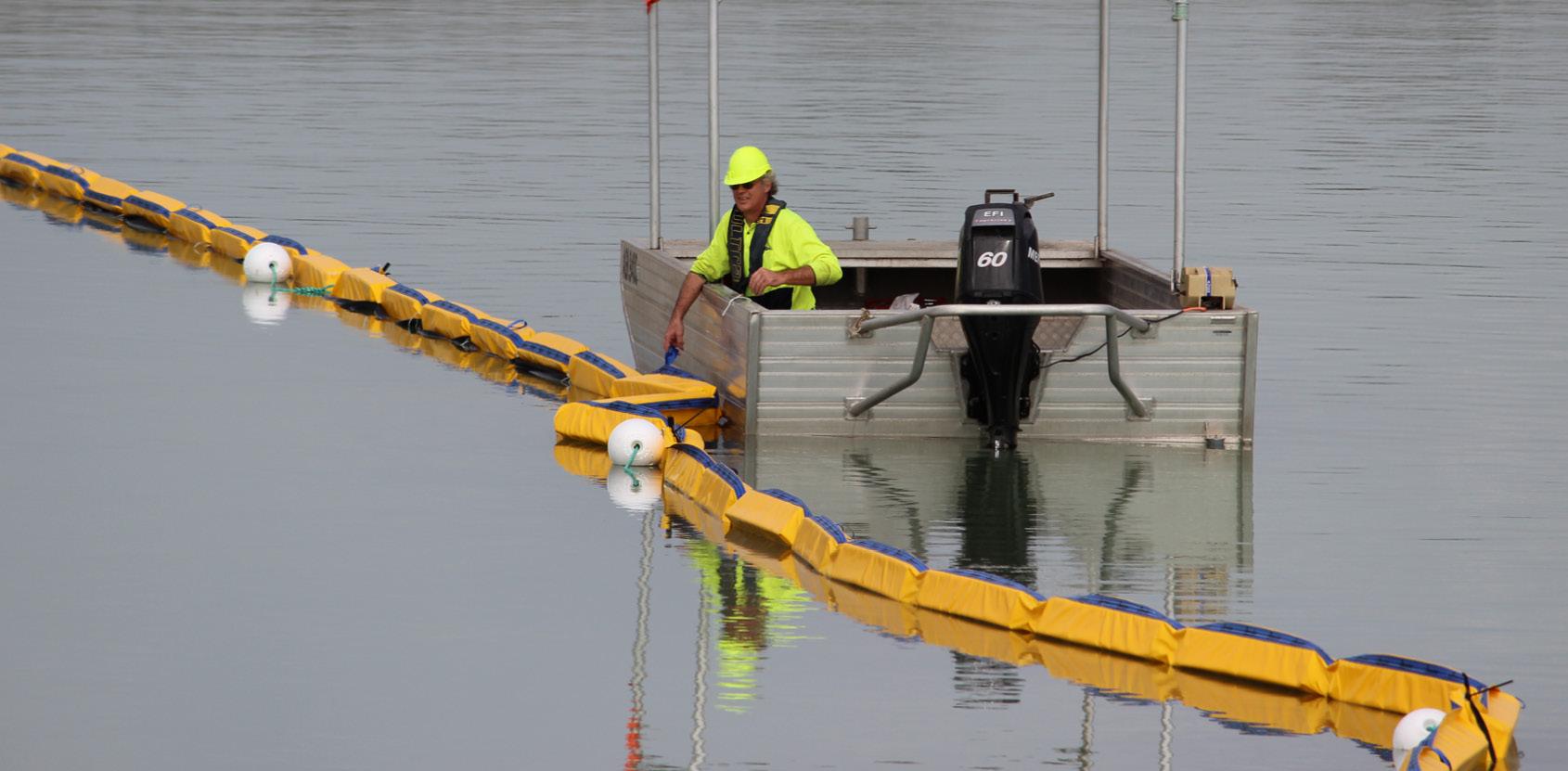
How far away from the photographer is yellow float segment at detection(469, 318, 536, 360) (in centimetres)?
1606

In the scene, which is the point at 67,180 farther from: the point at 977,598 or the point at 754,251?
the point at 977,598

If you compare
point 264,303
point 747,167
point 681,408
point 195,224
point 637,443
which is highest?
point 747,167

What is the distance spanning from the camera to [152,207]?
74.1ft

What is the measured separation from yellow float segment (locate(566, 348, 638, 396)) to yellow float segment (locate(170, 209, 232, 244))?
7.03m

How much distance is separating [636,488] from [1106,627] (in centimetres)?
357

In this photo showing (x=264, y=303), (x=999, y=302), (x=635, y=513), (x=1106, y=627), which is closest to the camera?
(x=1106, y=627)

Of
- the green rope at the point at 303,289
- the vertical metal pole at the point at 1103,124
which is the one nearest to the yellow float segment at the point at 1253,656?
the vertical metal pole at the point at 1103,124

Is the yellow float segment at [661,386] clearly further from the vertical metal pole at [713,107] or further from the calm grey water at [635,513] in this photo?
the vertical metal pole at [713,107]

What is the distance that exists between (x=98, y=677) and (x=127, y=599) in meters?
1.13

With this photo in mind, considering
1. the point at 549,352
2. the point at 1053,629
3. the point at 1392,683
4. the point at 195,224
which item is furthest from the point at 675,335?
the point at 195,224

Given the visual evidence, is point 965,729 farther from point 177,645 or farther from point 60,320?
point 60,320

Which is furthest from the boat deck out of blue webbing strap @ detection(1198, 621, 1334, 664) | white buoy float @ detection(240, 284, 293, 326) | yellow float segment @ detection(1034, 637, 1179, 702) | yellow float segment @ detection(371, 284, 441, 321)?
white buoy float @ detection(240, 284, 293, 326)

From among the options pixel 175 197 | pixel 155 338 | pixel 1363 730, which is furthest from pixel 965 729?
pixel 175 197

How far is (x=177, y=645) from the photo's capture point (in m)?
9.45
